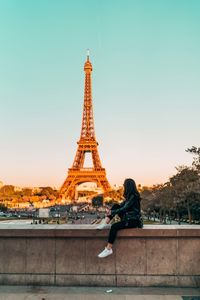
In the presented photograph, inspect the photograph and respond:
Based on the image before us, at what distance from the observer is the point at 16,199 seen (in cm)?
18738

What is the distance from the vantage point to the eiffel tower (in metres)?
128

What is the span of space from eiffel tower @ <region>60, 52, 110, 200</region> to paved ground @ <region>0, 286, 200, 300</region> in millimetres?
118323

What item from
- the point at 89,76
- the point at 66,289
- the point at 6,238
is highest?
the point at 89,76

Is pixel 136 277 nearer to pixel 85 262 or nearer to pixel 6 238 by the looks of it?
pixel 85 262

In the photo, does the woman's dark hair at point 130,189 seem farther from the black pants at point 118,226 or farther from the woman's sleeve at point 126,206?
the black pants at point 118,226

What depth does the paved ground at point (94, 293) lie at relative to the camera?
7906 millimetres

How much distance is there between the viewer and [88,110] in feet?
429

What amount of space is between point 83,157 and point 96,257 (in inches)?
4803

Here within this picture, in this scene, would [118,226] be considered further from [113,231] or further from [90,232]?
[90,232]

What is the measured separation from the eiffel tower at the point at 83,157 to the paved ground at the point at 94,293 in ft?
388

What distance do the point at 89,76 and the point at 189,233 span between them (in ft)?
407

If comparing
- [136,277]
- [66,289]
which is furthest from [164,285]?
[66,289]

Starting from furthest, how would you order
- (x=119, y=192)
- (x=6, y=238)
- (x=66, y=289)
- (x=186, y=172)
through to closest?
1. (x=119, y=192)
2. (x=186, y=172)
3. (x=6, y=238)
4. (x=66, y=289)

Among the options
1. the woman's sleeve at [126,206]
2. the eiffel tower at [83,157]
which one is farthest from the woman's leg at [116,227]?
the eiffel tower at [83,157]
